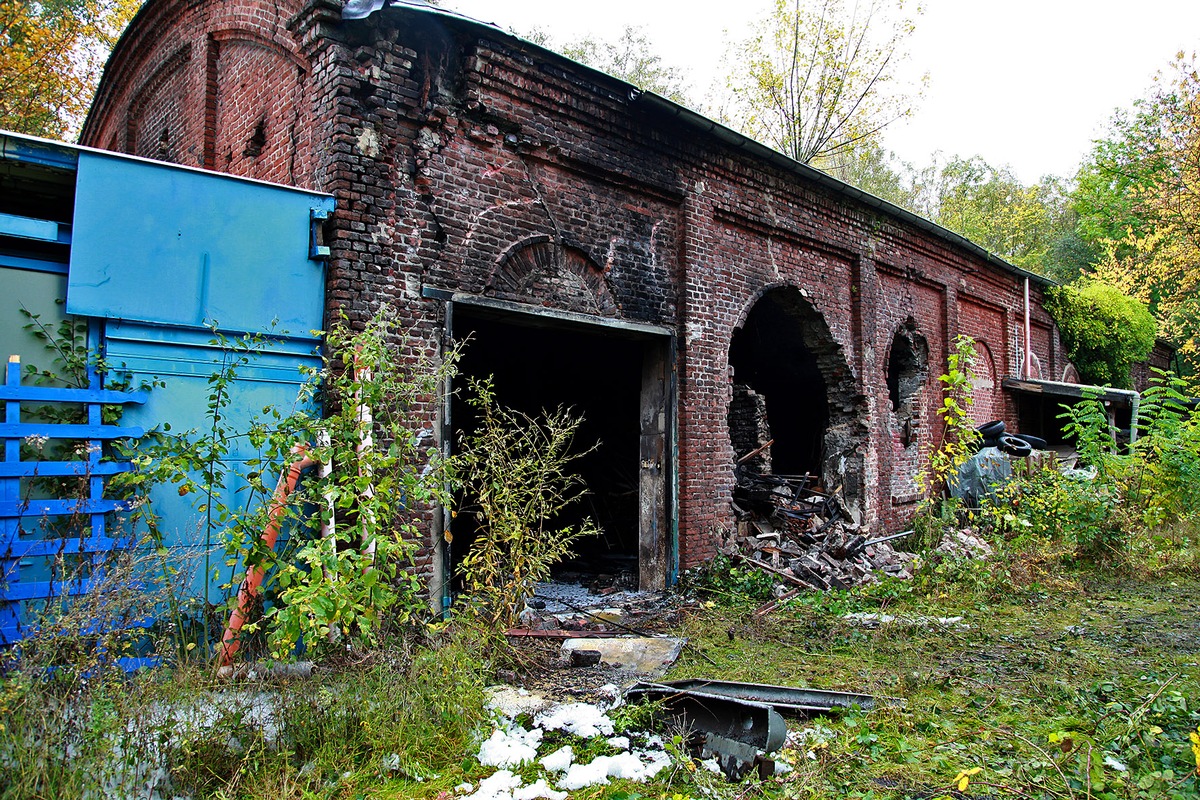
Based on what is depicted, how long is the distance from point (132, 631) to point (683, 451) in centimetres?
584

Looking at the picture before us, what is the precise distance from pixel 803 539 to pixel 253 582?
7515 millimetres

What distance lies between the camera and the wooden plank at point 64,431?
4.23 m

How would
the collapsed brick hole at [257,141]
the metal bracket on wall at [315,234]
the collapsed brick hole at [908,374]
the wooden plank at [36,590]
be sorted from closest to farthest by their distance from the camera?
the wooden plank at [36,590]
the metal bracket on wall at [315,234]
the collapsed brick hole at [257,141]
the collapsed brick hole at [908,374]

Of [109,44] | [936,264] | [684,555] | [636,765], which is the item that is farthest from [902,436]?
[109,44]

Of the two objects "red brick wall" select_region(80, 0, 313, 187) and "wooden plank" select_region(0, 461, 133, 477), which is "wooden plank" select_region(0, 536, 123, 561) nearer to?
"wooden plank" select_region(0, 461, 133, 477)

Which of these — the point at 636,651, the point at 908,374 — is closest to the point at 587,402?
the point at 636,651

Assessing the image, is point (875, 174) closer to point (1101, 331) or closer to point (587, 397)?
point (1101, 331)

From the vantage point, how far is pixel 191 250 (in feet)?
17.0

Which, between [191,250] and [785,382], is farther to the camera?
[785,382]

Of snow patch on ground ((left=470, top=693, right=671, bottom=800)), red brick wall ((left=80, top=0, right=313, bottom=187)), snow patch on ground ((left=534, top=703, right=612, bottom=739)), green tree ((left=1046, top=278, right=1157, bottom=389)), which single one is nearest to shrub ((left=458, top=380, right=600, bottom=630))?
snow patch on ground ((left=534, top=703, right=612, bottom=739))

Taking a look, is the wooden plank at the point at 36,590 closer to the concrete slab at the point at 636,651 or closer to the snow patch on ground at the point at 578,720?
the snow patch on ground at the point at 578,720

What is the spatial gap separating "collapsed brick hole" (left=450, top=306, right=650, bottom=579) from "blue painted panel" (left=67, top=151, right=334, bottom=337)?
15.1ft

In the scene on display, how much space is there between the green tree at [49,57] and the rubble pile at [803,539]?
18.1 meters

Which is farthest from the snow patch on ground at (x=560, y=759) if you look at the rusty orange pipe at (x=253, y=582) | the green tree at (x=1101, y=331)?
the green tree at (x=1101, y=331)
